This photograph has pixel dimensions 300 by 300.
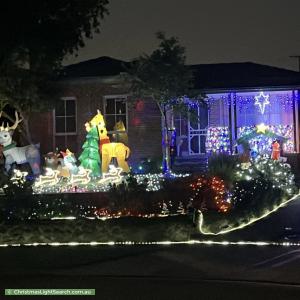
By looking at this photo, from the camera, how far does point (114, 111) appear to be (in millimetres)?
25953

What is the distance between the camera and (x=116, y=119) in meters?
25.9

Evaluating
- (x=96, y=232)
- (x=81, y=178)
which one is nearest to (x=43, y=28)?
(x=96, y=232)

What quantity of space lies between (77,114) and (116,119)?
1601mm

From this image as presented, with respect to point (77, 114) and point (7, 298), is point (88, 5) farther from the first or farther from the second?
point (77, 114)

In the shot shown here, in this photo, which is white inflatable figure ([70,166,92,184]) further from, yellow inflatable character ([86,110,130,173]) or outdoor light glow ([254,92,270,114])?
outdoor light glow ([254,92,270,114])

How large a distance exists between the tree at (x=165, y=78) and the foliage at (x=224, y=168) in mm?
5812

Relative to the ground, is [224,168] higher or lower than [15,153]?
lower

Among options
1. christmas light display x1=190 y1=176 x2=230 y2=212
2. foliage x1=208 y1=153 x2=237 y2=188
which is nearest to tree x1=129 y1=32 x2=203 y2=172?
foliage x1=208 y1=153 x2=237 y2=188

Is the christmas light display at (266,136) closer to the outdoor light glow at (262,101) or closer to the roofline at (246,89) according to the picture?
the outdoor light glow at (262,101)

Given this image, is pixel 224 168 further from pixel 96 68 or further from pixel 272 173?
pixel 96 68

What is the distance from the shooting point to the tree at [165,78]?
888 inches

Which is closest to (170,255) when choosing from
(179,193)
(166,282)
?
(166,282)

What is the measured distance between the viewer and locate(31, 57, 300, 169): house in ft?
81.1

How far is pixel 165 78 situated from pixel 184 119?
3.40 metres
